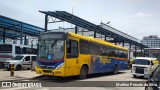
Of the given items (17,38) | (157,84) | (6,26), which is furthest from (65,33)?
(17,38)

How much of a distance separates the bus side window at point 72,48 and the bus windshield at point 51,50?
1.59ft

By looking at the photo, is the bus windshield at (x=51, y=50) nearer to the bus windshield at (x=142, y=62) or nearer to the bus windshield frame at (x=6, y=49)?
the bus windshield at (x=142, y=62)

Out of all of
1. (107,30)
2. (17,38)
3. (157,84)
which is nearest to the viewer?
(157,84)

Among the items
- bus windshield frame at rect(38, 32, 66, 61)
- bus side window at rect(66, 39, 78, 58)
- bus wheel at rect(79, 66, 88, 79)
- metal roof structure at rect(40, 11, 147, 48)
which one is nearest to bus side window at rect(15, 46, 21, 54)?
metal roof structure at rect(40, 11, 147, 48)

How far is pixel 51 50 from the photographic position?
15.9 metres

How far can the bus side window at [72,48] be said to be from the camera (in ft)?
52.5

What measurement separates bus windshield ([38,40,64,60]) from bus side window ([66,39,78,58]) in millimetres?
485

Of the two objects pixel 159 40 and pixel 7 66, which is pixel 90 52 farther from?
pixel 159 40

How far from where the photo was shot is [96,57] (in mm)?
20062

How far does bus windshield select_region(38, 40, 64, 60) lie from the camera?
51.2 feet

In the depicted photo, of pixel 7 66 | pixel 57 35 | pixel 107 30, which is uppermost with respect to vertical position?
pixel 107 30

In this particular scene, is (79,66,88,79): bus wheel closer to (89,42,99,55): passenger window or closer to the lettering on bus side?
(89,42,99,55): passenger window

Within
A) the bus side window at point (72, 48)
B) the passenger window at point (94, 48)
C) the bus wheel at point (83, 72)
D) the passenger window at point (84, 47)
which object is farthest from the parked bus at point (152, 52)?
the bus side window at point (72, 48)

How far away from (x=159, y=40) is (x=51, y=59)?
106 meters
